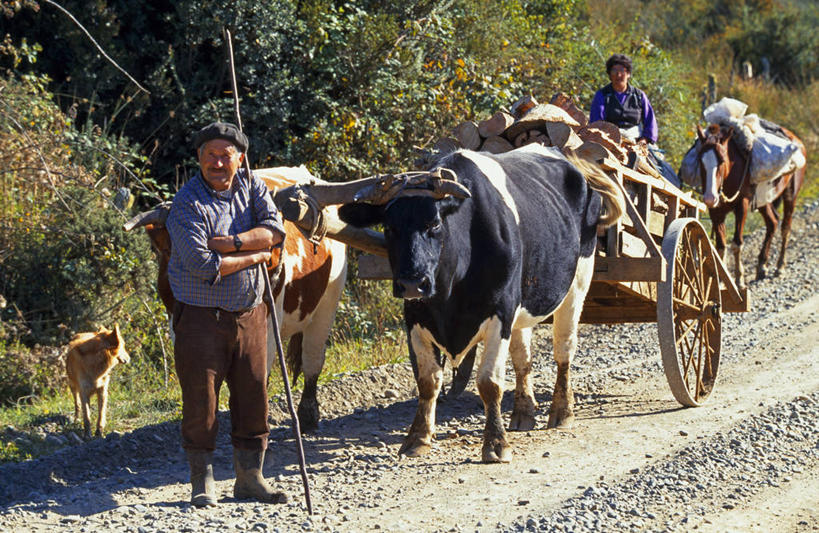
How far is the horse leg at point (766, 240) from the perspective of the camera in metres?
14.8

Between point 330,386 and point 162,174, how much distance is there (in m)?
4.32

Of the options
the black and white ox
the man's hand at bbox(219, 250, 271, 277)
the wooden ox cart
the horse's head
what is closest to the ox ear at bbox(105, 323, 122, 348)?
the wooden ox cart

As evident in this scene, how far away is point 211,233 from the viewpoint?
18.7ft

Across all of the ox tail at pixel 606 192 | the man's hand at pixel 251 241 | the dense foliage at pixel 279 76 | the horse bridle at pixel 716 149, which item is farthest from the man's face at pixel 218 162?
the horse bridle at pixel 716 149

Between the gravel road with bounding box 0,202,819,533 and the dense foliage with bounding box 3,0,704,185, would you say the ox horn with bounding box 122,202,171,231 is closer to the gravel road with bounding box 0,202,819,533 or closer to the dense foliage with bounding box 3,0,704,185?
the gravel road with bounding box 0,202,819,533

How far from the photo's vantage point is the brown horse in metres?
13.7

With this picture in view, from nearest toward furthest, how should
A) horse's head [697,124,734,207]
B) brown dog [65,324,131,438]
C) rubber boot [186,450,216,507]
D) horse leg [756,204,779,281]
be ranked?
rubber boot [186,450,216,507] → brown dog [65,324,131,438] → horse's head [697,124,734,207] → horse leg [756,204,779,281]

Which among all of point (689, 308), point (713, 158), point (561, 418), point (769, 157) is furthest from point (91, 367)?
point (769, 157)

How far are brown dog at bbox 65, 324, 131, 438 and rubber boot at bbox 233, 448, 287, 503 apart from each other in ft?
7.53

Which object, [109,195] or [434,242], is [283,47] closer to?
[109,195]

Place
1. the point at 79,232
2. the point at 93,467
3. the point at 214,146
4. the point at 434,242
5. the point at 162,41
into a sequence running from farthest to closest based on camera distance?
1. the point at 162,41
2. the point at 79,232
3. the point at 93,467
4. the point at 434,242
5. the point at 214,146

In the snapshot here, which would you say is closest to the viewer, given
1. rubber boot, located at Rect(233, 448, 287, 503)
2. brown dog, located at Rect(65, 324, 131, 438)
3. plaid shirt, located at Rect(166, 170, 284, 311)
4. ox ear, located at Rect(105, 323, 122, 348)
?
plaid shirt, located at Rect(166, 170, 284, 311)

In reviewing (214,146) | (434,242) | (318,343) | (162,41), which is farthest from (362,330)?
(214,146)

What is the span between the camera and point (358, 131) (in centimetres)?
1159
